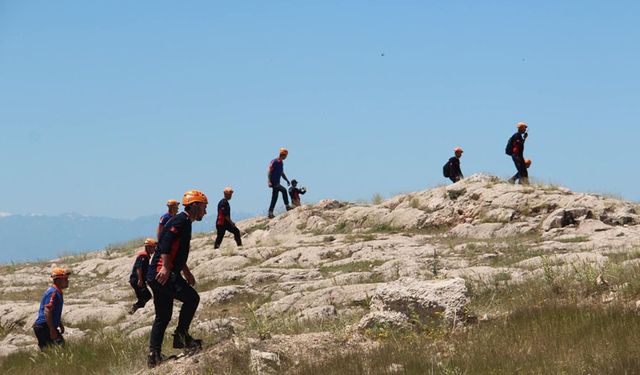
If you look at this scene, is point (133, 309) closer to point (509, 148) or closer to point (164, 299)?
point (164, 299)

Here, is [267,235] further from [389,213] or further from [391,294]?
[391,294]

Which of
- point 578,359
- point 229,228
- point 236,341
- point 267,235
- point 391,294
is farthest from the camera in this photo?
point 267,235

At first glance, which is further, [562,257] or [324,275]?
[324,275]

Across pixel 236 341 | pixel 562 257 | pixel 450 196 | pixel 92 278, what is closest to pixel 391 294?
pixel 236 341

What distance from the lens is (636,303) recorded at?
33.8 feet

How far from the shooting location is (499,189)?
88.3 ft

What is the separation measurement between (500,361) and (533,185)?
64.2ft

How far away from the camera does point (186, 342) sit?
1067cm

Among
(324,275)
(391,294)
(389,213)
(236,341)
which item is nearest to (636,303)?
(391,294)

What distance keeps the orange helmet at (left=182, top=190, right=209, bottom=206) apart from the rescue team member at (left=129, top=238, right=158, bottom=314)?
7412 mm

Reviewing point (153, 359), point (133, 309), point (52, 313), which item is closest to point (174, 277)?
point (153, 359)

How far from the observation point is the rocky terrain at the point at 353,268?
10.9m

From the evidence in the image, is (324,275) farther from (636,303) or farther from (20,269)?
(20,269)

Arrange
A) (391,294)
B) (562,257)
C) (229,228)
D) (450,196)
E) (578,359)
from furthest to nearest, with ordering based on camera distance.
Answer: (450,196) < (229,228) < (562,257) < (391,294) < (578,359)
